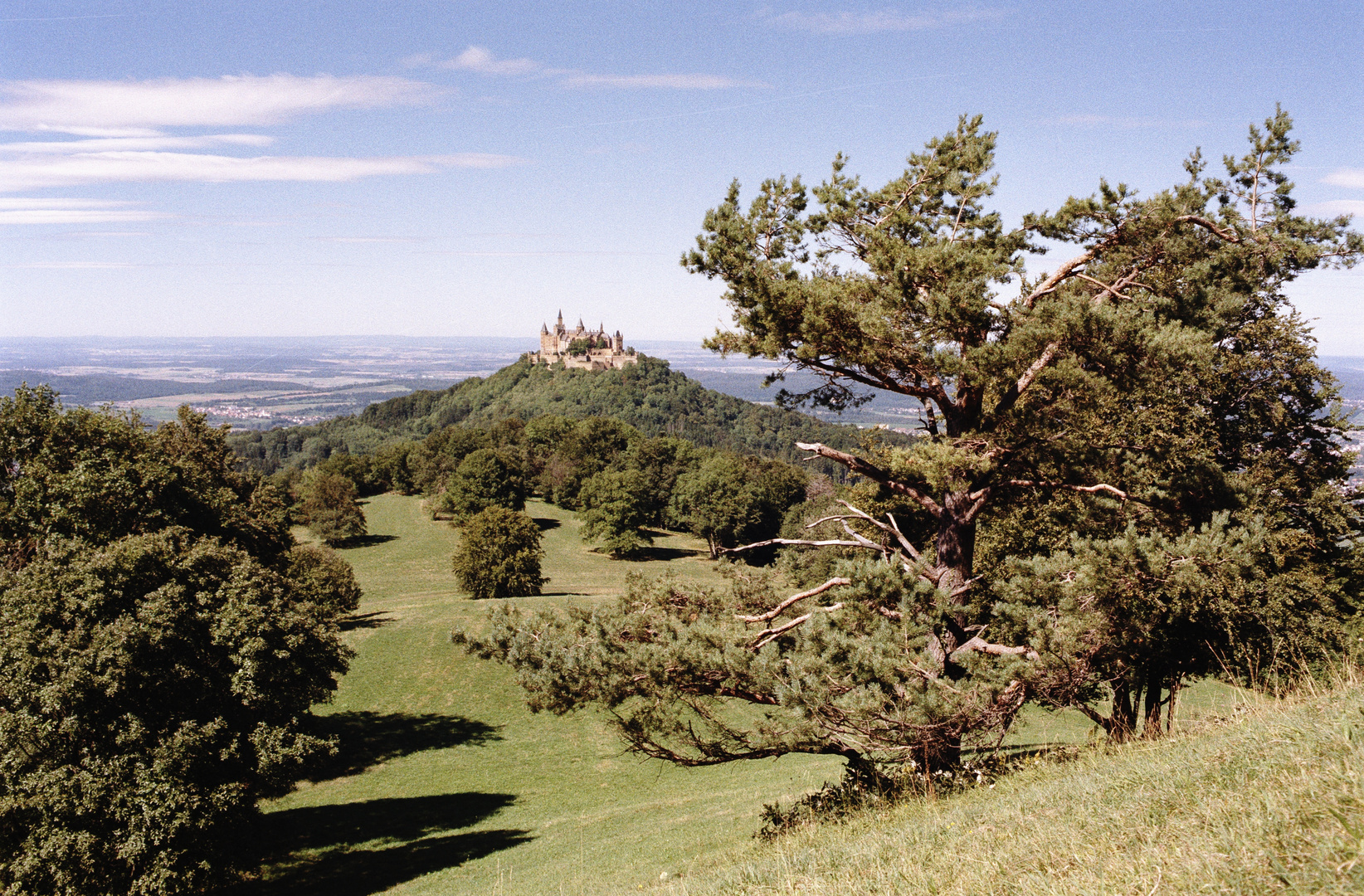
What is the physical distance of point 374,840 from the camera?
17938 mm

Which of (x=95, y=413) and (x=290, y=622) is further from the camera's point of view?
(x=95, y=413)

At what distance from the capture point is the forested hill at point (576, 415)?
156000 millimetres

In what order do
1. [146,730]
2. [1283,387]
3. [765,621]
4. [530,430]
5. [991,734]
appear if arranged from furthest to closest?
[530,430], [1283,387], [146,730], [765,621], [991,734]

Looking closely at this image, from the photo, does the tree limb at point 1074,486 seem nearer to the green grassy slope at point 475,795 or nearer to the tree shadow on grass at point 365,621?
the green grassy slope at point 475,795

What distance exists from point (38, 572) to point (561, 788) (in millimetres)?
13689

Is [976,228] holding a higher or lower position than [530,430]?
higher

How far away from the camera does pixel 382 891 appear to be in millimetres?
14969

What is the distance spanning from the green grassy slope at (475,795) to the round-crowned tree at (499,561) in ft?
35.2

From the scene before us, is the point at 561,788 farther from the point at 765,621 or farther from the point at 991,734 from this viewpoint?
the point at 991,734

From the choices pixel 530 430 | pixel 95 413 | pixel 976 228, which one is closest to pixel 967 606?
pixel 976 228

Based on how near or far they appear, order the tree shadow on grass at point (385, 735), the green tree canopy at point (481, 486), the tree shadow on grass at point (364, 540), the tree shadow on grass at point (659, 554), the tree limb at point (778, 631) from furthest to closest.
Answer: the green tree canopy at point (481, 486) < the tree shadow on grass at point (659, 554) < the tree shadow on grass at point (364, 540) < the tree shadow on grass at point (385, 735) < the tree limb at point (778, 631)

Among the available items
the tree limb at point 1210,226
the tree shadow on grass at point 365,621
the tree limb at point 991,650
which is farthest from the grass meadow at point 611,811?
the tree limb at point 1210,226

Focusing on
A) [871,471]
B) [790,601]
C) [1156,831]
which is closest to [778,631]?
[790,601]

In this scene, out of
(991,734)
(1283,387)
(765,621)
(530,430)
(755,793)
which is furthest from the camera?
(530,430)
